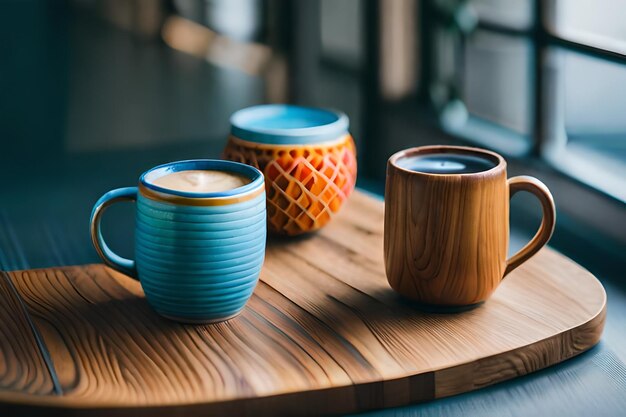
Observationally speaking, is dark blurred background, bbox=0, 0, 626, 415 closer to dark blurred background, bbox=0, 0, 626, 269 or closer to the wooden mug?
dark blurred background, bbox=0, 0, 626, 269

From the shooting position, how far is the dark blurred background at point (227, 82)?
3.20 feet

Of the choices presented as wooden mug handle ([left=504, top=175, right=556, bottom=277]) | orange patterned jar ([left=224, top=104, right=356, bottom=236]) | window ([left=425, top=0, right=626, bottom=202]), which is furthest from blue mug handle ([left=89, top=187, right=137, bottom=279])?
window ([left=425, top=0, right=626, bottom=202])

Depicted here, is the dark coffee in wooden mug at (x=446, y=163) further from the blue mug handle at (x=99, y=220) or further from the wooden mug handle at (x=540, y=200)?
the blue mug handle at (x=99, y=220)

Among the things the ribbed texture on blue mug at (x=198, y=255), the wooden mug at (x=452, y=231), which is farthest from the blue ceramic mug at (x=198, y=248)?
the wooden mug at (x=452, y=231)

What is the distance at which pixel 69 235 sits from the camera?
92 cm

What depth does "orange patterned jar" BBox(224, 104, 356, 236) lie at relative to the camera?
0.77 meters

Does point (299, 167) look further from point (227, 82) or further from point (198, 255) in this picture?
point (227, 82)

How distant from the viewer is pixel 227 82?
1177mm

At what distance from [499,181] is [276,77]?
62cm

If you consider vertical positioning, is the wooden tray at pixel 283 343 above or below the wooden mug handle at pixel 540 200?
below

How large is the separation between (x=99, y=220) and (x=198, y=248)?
0.31ft

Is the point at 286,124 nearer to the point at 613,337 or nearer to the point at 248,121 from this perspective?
the point at 248,121

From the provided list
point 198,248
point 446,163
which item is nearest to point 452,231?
point 446,163

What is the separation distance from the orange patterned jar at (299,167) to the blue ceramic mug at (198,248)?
0.41ft
